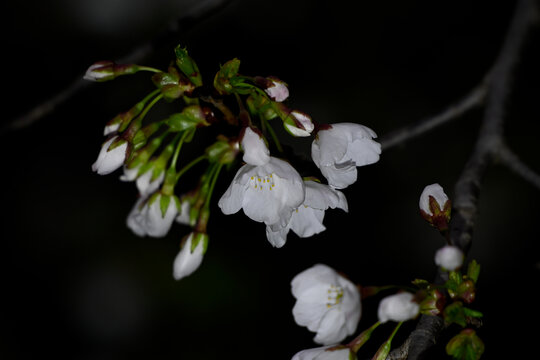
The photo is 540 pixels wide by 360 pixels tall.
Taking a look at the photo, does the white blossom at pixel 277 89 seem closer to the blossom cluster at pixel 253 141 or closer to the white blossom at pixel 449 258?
the blossom cluster at pixel 253 141

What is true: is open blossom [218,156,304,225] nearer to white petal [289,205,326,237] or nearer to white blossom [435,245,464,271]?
white petal [289,205,326,237]

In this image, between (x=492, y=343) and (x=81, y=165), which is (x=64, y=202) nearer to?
(x=81, y=165)

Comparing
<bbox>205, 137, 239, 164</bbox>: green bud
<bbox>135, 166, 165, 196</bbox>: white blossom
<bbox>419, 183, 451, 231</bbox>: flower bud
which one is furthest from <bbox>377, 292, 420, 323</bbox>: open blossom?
<bbox>135, 166, 165, 196</bbox>: white blossom


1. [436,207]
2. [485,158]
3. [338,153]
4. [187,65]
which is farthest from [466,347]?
[485,158]

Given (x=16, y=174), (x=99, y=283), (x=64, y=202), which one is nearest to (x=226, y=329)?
(x=99, y=283)

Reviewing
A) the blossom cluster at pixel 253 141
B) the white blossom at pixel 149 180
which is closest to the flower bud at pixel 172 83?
the blossom cluster at pixel 253 141

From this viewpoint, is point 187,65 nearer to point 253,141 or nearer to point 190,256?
point 253,141
